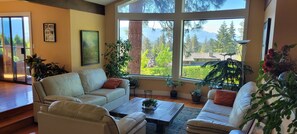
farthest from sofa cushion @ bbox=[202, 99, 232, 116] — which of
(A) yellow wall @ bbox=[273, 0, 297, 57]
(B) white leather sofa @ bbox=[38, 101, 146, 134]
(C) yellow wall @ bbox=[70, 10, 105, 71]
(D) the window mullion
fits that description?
(C) yellow wall @ bbox=[70, 10, 105, 71]

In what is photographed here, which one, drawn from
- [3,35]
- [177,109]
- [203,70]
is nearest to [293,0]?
[177,109]

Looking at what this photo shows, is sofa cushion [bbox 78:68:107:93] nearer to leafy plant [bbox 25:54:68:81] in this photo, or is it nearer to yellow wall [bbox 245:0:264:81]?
leafy plant [bbox 25:54:68:81]

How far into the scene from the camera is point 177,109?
375 cm

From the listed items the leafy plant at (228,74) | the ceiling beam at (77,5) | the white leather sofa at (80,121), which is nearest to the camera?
the white leather sofa at (80,121)

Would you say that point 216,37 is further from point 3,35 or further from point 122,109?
point 3,35

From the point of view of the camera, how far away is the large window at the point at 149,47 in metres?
5.99

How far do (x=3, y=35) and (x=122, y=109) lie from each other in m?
5.00

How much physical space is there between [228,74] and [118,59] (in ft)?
9.64

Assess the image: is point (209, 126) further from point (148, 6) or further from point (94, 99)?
point (148, 6)

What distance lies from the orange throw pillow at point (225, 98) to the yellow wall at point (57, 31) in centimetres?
354

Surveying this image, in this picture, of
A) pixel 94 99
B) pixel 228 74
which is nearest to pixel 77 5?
pixel 94 99

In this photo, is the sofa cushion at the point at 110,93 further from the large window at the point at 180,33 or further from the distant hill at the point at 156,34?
the distant hill at the point at 156,34

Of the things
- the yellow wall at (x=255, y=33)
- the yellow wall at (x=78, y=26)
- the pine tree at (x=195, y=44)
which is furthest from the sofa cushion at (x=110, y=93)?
the yellow wall at (x=255, y=33)

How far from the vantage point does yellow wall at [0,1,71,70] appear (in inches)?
199
